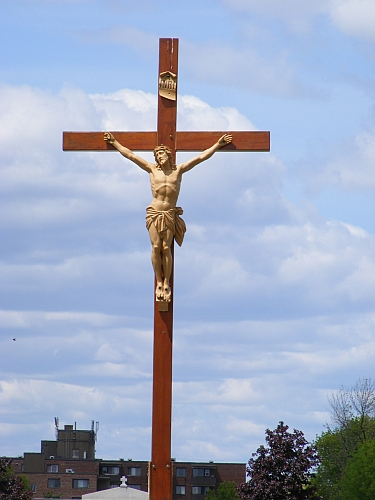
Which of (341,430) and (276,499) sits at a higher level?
(341,430)

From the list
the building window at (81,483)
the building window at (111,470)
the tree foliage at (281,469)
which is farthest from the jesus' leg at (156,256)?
the building window at (111,470)

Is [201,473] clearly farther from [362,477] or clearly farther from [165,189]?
[165,189]

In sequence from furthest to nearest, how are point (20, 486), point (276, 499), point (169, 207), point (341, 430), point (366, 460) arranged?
point (341, 430) → point (366, 460) → point (20, 486) → point (276, 499) → point (169, 207)

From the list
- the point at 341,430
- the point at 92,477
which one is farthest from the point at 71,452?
the point at 341,430

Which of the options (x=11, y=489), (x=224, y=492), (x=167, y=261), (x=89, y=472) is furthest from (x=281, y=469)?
(x=89, y=472)

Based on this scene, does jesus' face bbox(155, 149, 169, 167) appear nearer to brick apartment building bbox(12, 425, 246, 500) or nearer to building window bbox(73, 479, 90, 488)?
brick apartment building bbox(12, 425, 246, 500)

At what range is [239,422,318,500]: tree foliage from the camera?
29391 millimetres

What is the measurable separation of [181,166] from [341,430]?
4205 cm

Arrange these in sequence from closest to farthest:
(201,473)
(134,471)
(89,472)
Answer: (89,472) < (134,471) < (201,473)

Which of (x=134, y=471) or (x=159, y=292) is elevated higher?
(x=134, y=471)

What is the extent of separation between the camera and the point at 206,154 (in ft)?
54.1

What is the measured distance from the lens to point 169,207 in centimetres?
1606

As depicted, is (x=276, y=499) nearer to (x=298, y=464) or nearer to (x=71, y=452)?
(x=298, y=464)

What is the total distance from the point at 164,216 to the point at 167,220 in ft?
0.21
